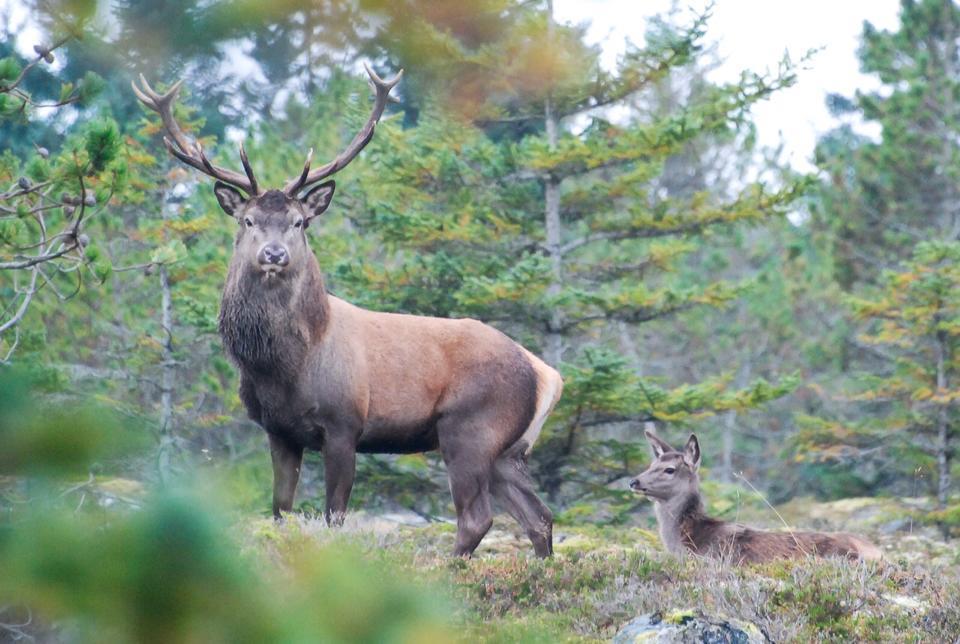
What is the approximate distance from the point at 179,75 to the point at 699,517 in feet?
26.6

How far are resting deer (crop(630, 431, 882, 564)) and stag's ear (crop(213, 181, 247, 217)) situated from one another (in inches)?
143

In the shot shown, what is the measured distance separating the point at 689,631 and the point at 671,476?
406cm

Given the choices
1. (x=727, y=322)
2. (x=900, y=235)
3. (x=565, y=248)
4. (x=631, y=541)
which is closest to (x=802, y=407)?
(x=727, y=322)

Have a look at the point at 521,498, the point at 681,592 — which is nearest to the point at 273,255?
the point at 521,498

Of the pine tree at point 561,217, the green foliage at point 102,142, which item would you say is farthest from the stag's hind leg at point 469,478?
the pine tree at point 561,217

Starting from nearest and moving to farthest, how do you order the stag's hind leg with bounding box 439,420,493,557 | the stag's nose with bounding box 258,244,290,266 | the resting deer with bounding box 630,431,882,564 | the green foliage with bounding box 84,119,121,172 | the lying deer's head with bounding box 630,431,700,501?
the green foliage with bounding box 84,119,121,172, the stag's nose with bounding box 258,244,290,266, the resting deer with bounding box 630,431,882,564, the stag's hind leg with bounding box 439,420,493,557, the lying deer's head with bounding box 630,431,700,501

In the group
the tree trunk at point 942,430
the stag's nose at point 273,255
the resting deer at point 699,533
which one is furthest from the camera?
the tree trunk at point 942,430

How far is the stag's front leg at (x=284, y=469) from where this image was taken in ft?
26.9

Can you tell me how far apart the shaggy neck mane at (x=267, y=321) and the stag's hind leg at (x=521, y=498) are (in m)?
1.70

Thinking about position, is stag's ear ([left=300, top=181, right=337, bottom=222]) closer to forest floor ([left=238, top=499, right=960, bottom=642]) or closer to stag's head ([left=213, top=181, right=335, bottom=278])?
stag's head ([left=213, top=181, right=335, bottom=278])

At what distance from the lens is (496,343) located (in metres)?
8.98

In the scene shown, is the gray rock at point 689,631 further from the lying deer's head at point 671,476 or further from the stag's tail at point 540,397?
the lying deer's head at point 671,476

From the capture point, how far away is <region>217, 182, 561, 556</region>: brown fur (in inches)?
318

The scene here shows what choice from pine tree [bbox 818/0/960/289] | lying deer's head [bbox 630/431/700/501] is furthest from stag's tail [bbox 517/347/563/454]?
pine tree [bbox 818/0/960/289]
